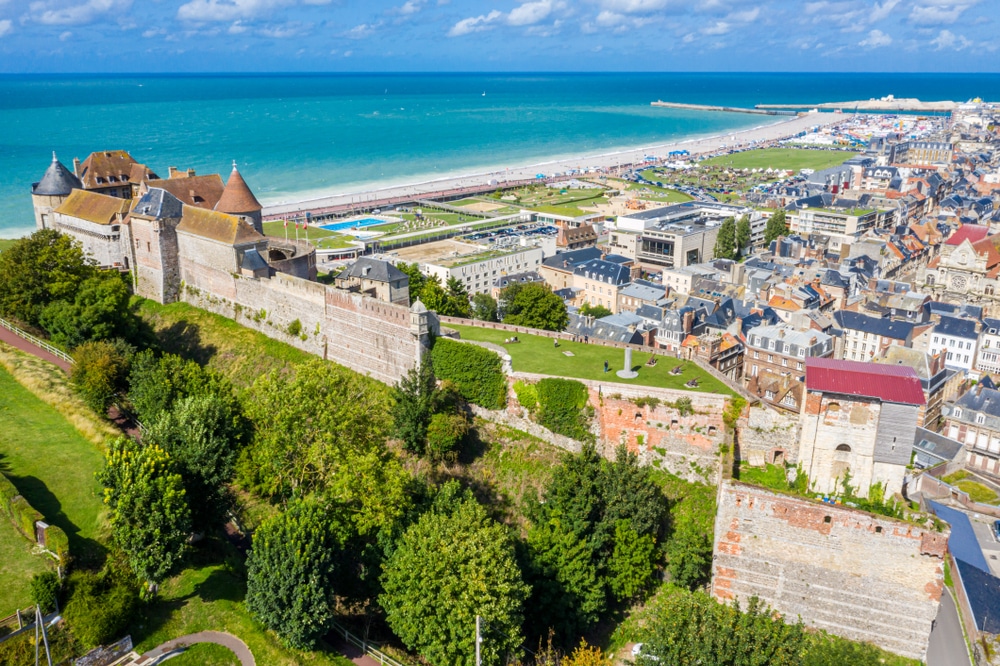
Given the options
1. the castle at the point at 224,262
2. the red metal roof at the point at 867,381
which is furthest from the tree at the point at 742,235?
the red metal roof at the point at 867,381

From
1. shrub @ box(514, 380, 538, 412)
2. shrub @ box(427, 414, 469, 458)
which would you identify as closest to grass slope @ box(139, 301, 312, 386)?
shrub @ box(427, 414, 469, 458)

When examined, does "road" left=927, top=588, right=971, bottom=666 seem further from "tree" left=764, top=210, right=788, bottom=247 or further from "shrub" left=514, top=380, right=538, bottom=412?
"tree" left=764, top=210, right=788, bottom=247

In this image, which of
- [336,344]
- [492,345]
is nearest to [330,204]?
[336,344]

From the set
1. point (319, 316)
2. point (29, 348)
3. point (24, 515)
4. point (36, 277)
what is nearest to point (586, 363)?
point (319, 316)

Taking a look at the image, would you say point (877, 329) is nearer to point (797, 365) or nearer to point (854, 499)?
point (797, 365)

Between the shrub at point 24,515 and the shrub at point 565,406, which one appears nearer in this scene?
the shrub at point 24,515

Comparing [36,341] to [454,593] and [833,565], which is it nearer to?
[454,593]

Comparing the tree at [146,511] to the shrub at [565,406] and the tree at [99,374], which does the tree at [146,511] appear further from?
the shrub at [565,406]
